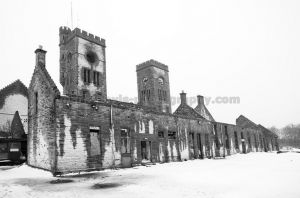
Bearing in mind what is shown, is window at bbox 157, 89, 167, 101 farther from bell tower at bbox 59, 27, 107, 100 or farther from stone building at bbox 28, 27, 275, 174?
stone building at bbox 28, 27, 275, 174

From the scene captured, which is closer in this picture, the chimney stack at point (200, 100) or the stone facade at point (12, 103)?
the stone facade at point (12, 103)

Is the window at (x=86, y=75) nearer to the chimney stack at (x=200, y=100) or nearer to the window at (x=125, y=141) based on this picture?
the chimney stack at (x=200, y=100)

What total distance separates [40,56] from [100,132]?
721cm

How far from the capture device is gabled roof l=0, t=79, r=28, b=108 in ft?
100

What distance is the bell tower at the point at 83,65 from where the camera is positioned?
3678cm

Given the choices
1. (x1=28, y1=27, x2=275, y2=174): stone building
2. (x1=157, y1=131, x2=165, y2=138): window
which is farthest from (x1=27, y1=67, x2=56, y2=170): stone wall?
(x1=157, y1=131, x2=165, y2=138): window

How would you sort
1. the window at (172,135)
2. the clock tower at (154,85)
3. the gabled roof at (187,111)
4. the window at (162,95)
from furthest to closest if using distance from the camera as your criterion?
1. the window at (162,95)
2. the clock tower at (154,85)
3. the gabled roof at (187,111)
4. the window at (172,135)

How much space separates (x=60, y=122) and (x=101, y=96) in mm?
24329

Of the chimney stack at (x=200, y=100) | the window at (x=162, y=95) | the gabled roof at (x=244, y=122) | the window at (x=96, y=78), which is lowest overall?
the gabled roof at (x=244, y=122)

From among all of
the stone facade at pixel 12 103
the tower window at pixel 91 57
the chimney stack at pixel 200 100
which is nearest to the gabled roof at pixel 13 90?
the stone facade at pixel 12 103

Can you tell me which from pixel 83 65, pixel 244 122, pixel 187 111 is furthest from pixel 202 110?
pixel 83 65

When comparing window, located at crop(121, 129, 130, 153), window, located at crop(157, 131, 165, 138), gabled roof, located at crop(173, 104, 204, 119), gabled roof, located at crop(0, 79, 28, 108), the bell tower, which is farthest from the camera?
the bell tower

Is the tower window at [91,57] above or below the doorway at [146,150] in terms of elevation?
above

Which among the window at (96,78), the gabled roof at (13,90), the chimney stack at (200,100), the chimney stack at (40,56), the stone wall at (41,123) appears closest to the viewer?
the stone wall at (41,123)
